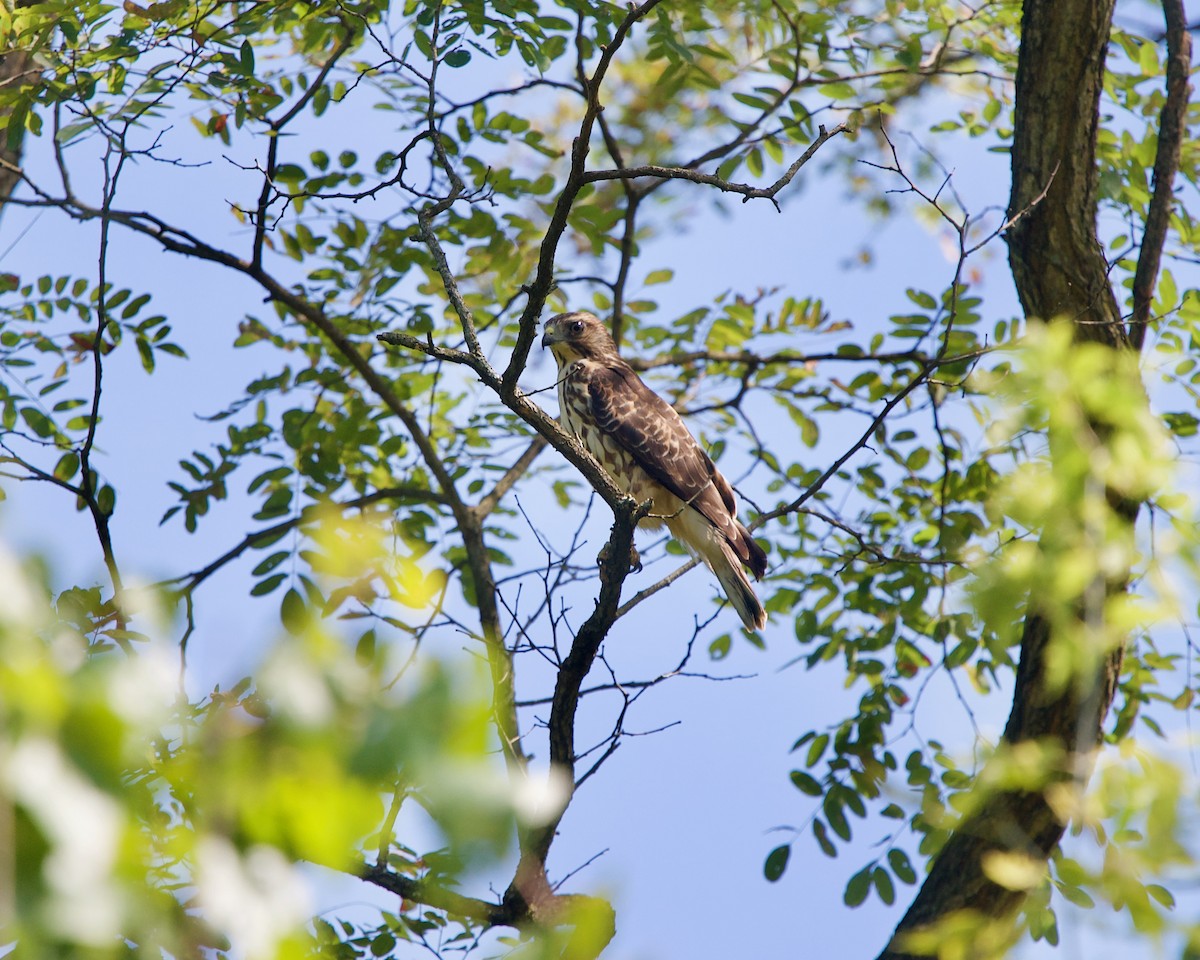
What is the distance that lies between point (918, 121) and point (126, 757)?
315 inches

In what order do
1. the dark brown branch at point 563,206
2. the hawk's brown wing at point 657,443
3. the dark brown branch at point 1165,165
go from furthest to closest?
the hawk's brown wing at point 657,443 → the dark brown branch at point 1165,165 → the dark brown branch at point 563,206

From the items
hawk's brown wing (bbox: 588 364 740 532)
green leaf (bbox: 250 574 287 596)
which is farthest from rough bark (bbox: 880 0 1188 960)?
green leaf (bbox: 250 574 287 596)

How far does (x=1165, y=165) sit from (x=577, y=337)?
3.25 metres

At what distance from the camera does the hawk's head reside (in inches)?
272

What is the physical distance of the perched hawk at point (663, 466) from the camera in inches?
230

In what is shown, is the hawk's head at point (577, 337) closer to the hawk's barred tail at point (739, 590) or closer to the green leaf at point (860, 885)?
the hawk's barred tail at point (739, 590)

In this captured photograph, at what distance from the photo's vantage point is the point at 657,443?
6027mm

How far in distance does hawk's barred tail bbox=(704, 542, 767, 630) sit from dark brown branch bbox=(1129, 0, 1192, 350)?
7.14ft

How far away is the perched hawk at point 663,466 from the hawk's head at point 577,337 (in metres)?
0.44

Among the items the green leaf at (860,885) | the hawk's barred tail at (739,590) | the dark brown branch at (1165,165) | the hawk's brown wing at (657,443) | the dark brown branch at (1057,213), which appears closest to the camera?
the dark brown branch at (1057,213)

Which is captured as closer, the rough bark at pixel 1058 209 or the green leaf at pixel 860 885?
the rough bark at pixel 1058 209

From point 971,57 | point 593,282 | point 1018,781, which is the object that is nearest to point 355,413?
point 593,282

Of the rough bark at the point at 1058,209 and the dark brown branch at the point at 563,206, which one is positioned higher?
the rough bark at the point at 1058,209

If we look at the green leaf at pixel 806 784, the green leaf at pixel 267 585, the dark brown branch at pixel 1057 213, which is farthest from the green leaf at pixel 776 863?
the green leaf at pixel 267 585
